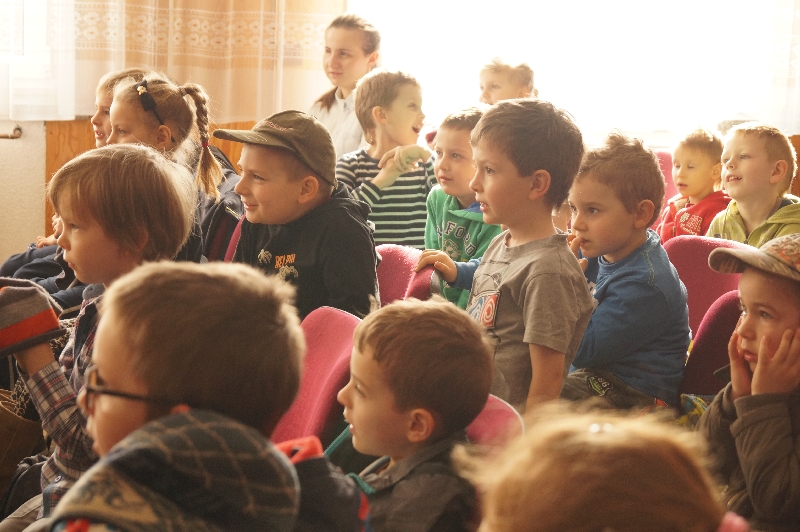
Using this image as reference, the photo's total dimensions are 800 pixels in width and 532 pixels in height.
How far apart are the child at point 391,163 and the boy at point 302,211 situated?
895 millimetres

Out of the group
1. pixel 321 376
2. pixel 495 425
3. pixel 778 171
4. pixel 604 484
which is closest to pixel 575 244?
pixel 321 376

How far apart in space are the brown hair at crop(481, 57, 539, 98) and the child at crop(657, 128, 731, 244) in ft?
2.70

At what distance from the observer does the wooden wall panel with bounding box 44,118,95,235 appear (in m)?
4.68

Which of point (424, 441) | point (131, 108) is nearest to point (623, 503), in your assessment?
point (424, 441)

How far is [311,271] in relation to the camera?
233cm

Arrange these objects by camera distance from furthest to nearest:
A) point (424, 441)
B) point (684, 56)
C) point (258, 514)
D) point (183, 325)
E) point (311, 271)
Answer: point (684, 56) < point (311, 271) < point (424, 441) < point (183, 325) < point (258, 514)

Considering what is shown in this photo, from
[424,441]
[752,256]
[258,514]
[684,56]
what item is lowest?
[424,441]

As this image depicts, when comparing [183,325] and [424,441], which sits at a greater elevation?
[183,325]

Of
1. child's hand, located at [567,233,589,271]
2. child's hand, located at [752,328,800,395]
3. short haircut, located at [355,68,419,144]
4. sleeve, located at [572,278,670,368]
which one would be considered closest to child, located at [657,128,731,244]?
short haircut, located at [355,68,419,144]

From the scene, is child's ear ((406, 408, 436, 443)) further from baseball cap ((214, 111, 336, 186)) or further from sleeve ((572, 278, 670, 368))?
baseball cap ((214, 111, 336, 186))

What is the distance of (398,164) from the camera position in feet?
11.0

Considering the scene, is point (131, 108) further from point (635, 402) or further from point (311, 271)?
point (635, 402)

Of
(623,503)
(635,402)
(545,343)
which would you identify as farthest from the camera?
(635,402)

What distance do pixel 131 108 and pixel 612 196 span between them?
169cm
